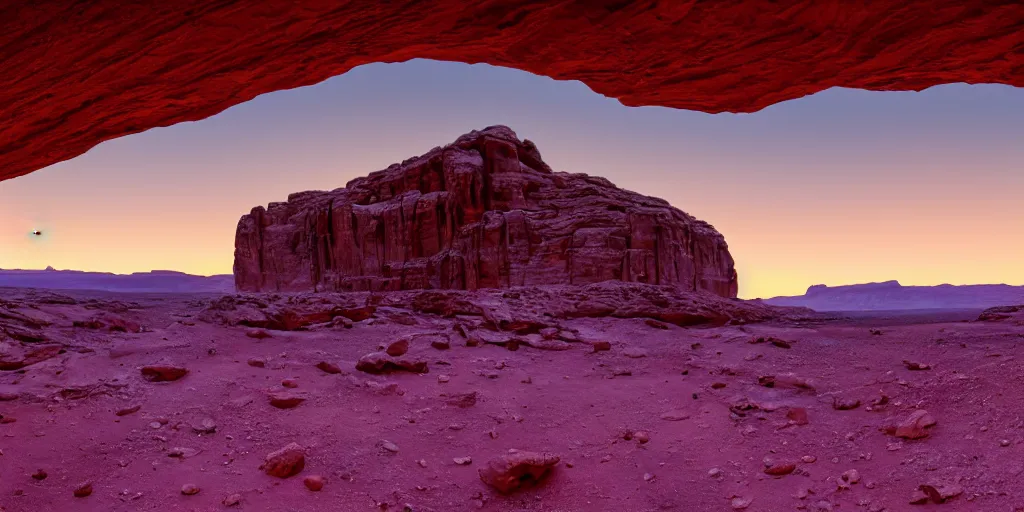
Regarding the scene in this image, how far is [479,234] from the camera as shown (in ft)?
105

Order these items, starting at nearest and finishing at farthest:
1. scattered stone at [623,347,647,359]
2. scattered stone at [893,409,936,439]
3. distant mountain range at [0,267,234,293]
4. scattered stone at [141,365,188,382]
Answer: scattered stone at [893,409,936,439] → scattered stone at [141,365,188,382] → scattered stone at [623,347,647,359] → distant mountain range at [0,267,234,293]

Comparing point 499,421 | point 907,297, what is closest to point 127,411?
point 499,421

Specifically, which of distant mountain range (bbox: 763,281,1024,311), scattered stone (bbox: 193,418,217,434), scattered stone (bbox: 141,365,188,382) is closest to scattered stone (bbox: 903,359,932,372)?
scattered stone (bbox: 193,418,217,434)

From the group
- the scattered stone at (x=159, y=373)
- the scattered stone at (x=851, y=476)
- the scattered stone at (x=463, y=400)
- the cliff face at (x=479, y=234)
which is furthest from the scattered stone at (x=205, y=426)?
the cliff face at (x=479, y=234)

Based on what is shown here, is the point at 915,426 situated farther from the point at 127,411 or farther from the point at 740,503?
the point at 127,411

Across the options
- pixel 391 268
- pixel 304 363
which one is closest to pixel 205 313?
pixel 304 363

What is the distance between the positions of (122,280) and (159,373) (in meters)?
134

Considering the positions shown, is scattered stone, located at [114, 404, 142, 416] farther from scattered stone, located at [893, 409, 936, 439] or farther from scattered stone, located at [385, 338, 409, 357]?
scattered stone, located at [893, 409, 936, 439]

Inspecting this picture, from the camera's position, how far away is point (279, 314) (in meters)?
13.4

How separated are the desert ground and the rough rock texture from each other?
11.9 feet

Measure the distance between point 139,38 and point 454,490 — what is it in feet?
17.9

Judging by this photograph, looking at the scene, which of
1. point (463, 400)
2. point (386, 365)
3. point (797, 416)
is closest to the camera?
point (797, 416)

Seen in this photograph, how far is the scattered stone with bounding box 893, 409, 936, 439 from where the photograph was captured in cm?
564

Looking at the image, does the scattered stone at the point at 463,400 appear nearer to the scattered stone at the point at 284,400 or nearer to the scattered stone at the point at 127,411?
the scattered stone at the point at 284,400
